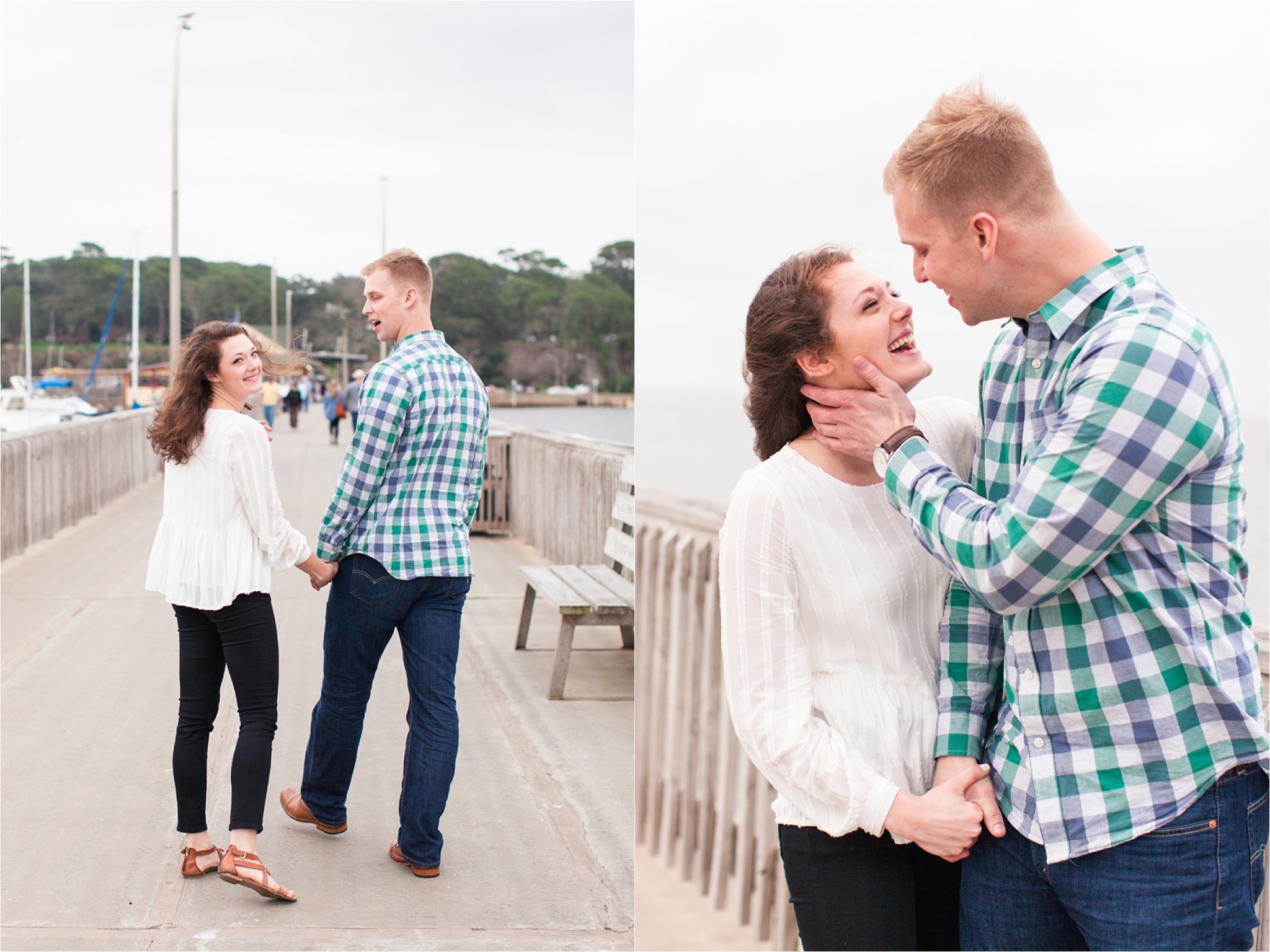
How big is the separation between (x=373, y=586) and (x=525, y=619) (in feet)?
7.05

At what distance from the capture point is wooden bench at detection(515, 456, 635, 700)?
175 inches

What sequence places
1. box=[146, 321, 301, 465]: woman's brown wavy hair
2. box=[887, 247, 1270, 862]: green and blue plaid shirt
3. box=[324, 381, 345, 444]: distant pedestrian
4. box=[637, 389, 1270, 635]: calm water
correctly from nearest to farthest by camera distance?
box=[887, 247, 1270, 862]: green and blue plaid shirt, box=[637, 389, 1270, 635]: calm water, box=[146, 321, 301, 465]: woman's brown wavy hair, box=[324, 381, 345, 444]: distant pedestrian

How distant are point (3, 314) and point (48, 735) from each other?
51.6 inches

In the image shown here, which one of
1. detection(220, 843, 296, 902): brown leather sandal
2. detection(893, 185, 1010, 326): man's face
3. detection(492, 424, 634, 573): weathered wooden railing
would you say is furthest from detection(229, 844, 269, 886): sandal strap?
detection(492, 424, 634, 573): weathered wooden railing

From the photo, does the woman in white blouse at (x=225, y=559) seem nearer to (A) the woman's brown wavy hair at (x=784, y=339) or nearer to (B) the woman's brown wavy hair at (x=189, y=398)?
(B) the woman's brown wavy hair at (x=189, y=398)

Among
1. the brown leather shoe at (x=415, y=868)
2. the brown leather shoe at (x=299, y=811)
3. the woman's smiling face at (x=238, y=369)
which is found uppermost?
the woman's smiling face at (x=238, y=369)

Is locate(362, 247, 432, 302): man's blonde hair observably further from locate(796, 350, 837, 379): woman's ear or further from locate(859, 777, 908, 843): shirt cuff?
locate(859, 777, 908, 843): shirt cuff

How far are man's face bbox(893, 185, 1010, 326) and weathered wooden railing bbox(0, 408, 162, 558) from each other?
5.16 meters

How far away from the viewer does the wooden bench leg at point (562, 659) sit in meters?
4.43

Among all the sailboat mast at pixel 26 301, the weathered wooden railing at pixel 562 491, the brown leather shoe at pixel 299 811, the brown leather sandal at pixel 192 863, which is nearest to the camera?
the brown leather sandal at pixel 192 863

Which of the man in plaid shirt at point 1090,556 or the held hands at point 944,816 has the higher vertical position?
the man in plaid shirt at point 1090,556

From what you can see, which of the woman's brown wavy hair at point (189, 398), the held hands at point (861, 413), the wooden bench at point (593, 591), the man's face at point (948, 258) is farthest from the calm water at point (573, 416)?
the man's face at point (948, 258)

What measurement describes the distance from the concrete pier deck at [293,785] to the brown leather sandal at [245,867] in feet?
0.15

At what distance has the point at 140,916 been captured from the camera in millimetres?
2684
